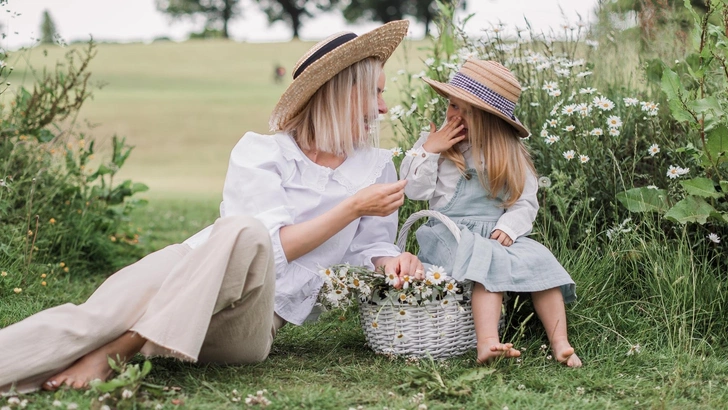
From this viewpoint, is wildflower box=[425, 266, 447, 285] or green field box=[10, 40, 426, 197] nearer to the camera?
wildflower box=[425, 266, 447, 285]

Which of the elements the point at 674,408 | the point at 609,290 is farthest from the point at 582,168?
the point at 674,408

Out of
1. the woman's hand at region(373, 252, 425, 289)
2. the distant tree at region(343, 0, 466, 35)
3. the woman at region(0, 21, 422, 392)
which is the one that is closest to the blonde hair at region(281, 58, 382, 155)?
the woman at region(0, 21, 422, 392)

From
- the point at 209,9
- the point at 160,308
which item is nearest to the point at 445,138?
the point at 160,308

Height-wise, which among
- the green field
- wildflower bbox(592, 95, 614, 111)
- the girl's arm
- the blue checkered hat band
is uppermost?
the blue checkered hat band

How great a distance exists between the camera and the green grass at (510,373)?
2574 mm

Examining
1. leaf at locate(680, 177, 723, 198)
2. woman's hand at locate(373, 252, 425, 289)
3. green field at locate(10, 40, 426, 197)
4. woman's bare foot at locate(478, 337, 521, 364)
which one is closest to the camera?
woman's bare foot at locate(478, 337, 521, 364)

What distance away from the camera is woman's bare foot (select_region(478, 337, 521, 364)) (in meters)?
2.82

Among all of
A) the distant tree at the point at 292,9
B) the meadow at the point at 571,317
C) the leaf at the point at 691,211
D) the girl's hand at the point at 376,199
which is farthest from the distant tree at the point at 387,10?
the girl's hand at the point at 376,199

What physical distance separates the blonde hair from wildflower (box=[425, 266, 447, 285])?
57 cm

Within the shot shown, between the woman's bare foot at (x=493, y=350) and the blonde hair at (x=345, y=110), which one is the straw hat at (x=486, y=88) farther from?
the woman's bare foot at (x=493, y=350)

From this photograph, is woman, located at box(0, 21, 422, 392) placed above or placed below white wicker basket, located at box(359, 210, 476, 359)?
above

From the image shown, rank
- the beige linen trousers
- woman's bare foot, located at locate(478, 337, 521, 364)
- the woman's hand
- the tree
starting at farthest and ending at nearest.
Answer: the tree → the woman's hand → woman's bare foot, located at locate(478, 337, 521, 364) → the beige linen trousers

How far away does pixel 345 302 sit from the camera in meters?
3.00

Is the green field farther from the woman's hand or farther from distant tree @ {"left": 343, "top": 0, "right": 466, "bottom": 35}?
distant tree @ {"left": 343, "top": 0, "right": 466, "bottom": 35}
